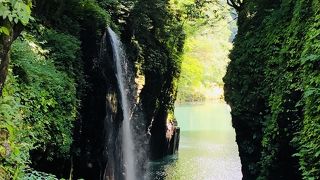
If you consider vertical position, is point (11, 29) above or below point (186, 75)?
below

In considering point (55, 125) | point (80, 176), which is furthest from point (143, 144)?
point (55, 125)

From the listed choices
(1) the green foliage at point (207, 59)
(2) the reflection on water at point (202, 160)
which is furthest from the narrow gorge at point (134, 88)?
(1) the green foliage at point (207, 59)

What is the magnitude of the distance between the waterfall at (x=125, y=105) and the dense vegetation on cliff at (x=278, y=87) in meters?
4.50

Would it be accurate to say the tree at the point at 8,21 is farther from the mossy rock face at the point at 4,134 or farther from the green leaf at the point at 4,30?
the mossy rock face at the point at 4,134

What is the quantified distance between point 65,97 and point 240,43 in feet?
19.6

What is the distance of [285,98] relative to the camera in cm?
844

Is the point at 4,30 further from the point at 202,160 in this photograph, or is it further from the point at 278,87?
the point at 202,160

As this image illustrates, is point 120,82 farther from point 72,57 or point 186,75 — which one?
point 186,75

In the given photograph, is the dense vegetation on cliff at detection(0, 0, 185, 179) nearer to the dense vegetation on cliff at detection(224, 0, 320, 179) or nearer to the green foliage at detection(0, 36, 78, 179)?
the green foliage at detection(0, 36, 78, 179)

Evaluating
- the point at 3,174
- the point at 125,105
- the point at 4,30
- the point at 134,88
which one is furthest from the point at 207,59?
the point at 4,30

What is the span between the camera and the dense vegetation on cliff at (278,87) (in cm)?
670

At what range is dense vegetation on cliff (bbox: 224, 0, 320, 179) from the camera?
6.70 m

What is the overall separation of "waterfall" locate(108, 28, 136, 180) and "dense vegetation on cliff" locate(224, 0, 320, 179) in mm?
4500

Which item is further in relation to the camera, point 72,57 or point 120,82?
point 120,82
